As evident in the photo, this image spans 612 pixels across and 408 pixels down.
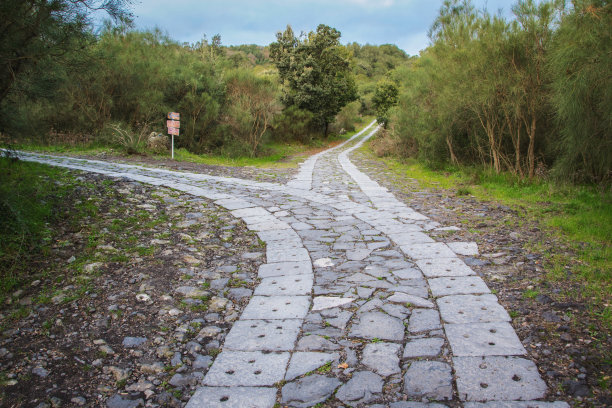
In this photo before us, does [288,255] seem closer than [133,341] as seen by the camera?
No

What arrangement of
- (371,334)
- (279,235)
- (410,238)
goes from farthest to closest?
(279,235)
(410,238)
(371,334)

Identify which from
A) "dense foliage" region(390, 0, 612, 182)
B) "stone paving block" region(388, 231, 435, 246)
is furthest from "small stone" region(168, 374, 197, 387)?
"dense foliage" region(390, 0, 612, 182)

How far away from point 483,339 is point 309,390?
4.04ft

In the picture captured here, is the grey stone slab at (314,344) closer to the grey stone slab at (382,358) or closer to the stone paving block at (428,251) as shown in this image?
the grey stone slab at (382,358)

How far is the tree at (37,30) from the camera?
3799mm

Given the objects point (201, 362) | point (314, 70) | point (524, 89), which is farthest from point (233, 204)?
point (314, 70)

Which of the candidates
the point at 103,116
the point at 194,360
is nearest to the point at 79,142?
the point at 103,116

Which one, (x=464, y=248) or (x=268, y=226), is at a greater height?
(x=464, y=248)

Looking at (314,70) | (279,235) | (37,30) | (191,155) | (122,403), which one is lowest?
(122,403)

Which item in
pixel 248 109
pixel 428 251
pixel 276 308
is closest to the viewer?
pixel 276 308

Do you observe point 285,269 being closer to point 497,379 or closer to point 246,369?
point 246,369

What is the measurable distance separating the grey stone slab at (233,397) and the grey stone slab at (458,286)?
5.85ft

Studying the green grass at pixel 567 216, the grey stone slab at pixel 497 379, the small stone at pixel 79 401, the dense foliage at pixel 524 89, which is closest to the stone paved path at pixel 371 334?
the grey stone slab at pixel 497 379

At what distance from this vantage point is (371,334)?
2.75 metres
